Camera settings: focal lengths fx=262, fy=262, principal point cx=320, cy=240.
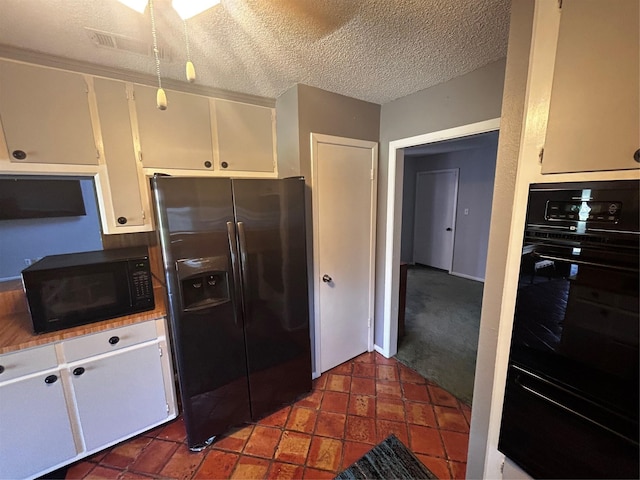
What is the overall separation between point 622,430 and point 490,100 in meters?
1.66

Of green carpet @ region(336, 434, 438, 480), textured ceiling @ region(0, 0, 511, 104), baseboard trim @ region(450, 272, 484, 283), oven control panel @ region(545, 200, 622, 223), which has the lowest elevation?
green carpet @ region(336, 434, 438, 480)

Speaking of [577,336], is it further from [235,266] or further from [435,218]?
[435,218]

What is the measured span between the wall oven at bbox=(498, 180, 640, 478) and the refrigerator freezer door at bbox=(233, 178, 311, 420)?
1.24 metres

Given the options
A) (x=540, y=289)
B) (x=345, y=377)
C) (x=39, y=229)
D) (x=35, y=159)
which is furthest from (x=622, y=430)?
(x=39, y=229)

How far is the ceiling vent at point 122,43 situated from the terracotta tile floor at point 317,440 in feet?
7.71

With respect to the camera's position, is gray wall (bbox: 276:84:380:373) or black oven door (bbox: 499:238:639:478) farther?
gray wall (bbox: 276:84:380:373)

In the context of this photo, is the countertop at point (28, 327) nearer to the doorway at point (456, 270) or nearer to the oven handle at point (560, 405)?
the oven handle at point (560, 405)

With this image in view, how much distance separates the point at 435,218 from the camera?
17.5 ft

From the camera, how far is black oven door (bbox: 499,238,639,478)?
2.58 feet

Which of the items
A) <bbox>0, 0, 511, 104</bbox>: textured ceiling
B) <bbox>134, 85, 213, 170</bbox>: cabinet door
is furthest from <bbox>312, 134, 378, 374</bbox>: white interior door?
<bbox>134, 85, 213, 170</bbox>: cabinet door

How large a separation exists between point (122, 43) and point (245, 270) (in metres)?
1.31

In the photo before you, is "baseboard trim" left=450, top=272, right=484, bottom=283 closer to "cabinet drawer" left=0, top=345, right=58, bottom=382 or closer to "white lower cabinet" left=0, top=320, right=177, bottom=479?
"white lower cabinet" left=0, top=320, right=177, bottom=479

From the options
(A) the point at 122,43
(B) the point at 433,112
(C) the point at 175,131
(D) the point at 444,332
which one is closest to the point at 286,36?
(A) the point at 122,43

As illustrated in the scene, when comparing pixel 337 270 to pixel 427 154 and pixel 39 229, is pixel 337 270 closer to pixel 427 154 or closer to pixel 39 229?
pixel 39 229
